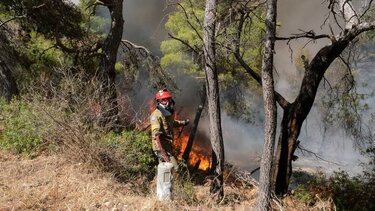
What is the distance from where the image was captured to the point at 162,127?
6625mm

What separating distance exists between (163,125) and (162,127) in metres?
0.04

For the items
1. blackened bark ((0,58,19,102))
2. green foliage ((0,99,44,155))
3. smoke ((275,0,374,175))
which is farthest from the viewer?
smoke ((275,0,374,175))

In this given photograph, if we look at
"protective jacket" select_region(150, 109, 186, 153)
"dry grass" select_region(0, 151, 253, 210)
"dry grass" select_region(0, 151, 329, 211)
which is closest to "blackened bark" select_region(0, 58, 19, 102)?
"dry grass" select_region(0, 151, 329, 211)

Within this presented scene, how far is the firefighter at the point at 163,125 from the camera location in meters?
6.47

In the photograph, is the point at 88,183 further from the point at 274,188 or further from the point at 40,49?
the point at 40,49

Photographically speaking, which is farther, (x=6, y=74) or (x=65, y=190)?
(x=6, y=74)

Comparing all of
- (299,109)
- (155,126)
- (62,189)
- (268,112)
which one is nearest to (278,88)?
(299,109)

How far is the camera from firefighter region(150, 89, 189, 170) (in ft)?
21.2

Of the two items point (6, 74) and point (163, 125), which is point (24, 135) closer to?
point (163, 125)

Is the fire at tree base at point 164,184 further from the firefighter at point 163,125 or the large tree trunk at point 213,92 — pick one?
the large tree trunk at point 213,92

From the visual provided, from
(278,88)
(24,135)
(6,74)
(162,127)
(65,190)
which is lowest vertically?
(65,190)

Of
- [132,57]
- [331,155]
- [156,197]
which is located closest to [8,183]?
[156,197]

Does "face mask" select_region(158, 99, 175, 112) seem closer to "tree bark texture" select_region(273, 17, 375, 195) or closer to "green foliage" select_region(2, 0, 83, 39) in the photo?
"tree bark texture" select_region(273, 17, 375, 195)

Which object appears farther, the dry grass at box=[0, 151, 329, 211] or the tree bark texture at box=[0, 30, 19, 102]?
the tree bark texture at box=[0, 30, 19, 102]
